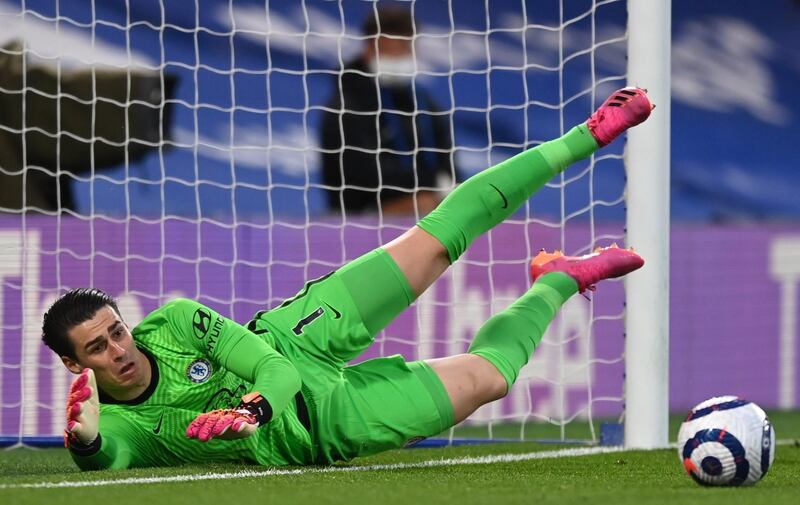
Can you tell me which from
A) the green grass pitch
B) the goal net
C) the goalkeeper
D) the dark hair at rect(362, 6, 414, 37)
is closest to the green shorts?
the goalkeeper

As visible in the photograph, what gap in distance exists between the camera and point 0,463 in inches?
168

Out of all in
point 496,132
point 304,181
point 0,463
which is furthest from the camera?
point 496,132

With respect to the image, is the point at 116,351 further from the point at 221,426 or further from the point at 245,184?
the point at 245,184

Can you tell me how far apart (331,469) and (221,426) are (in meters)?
0.72

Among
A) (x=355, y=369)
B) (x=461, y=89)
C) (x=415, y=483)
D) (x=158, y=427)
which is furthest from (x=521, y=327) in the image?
(x=461, y=89)

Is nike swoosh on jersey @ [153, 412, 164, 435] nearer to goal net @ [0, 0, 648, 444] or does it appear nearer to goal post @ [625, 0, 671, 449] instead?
goal net @ [0, 0, 648, 444]

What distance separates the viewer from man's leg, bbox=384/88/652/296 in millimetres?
3957

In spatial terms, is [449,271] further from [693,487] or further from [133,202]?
[693,487]

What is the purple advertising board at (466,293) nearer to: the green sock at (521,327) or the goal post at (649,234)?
the goal post at (649,234)

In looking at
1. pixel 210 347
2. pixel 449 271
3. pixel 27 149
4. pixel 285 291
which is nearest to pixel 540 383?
pixel 449 271

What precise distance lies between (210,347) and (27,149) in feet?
9.52

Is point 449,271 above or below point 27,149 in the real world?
below

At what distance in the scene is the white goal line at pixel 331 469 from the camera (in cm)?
326

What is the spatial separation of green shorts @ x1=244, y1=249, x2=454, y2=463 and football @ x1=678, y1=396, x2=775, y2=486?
2.71 ft
